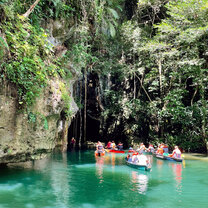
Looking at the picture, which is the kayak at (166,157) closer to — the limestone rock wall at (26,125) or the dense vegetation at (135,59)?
the dense vegetation at (135,59)

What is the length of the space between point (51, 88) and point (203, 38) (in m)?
13.5

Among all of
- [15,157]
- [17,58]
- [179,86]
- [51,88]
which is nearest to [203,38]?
[179,86]

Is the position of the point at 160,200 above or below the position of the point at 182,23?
below

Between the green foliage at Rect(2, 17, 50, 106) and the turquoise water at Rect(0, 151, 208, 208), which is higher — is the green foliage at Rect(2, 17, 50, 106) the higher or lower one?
the higher one

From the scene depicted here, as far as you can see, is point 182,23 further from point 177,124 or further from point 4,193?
point 4,193

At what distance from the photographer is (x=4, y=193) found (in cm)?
739

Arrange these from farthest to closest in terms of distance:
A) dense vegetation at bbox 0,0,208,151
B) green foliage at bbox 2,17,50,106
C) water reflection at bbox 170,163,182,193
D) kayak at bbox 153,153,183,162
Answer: kayak at bbox 153,153,183,162
dense vegetation at bbox 0,0,208,151
water reflection at bbox 170,163,182,193
green foliage at bbox 2,17,50,106

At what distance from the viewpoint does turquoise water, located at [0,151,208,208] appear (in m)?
6.76

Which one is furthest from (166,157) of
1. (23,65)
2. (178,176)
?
(23,65)

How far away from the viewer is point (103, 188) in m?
8.29

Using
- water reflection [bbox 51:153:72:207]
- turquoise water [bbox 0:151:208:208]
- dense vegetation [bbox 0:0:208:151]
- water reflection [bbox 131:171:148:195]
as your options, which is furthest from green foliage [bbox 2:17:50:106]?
water reflection [bbox 131:171:148:195]

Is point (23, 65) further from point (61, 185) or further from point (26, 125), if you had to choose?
point (61, 185)

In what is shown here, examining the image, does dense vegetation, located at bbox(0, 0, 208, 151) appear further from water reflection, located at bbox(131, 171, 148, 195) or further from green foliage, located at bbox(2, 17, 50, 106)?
water reflection, located at bbox(131, 171, 148, 195)

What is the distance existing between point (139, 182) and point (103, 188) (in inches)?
73.5
